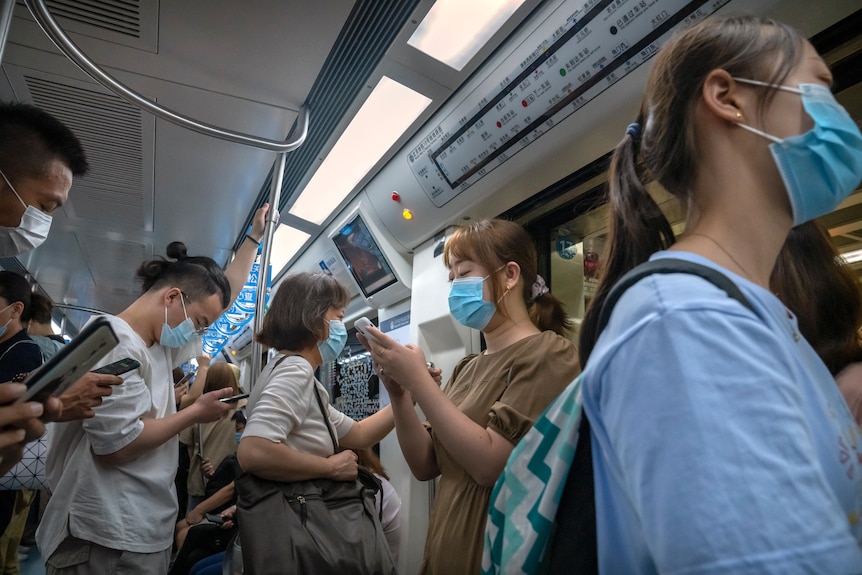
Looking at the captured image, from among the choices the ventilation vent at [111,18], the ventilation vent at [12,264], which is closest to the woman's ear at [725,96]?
the ventilation vent at [111,18]

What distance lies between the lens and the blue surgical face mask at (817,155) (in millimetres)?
617

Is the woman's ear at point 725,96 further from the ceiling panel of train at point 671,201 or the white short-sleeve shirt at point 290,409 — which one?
the white short-sleeve shirt at point 290,409

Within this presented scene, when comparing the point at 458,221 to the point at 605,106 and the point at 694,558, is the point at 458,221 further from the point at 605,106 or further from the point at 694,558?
the point at 694,558

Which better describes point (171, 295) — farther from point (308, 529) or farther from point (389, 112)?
point (389, 112)

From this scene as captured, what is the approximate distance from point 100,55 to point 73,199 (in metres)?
1.78

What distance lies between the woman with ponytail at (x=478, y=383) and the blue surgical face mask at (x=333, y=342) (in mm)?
582

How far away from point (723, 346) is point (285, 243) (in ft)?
13.2

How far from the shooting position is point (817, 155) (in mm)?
618

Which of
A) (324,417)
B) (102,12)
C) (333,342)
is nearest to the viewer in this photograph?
(324,417)

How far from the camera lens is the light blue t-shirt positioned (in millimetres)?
387

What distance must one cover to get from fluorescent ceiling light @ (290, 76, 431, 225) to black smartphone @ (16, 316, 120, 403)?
159 centimetres

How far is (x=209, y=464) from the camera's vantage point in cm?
353

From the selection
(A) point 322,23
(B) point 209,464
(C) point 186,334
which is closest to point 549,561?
(C) point 186,334

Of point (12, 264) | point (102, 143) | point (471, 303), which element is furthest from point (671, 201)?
point (12, 264)
